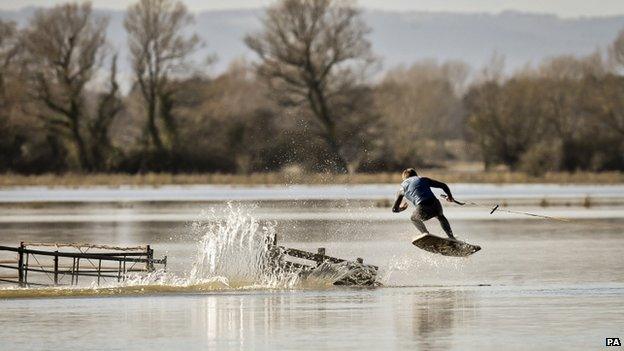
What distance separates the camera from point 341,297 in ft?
84.8

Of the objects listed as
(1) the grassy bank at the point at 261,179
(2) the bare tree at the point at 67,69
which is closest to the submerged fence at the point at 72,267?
(1) the grassy bank at the point at 261,179

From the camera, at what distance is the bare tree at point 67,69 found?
81000mm

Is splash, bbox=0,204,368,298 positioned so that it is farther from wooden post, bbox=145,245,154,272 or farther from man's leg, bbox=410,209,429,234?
man's leg, bbox=410,209,429,234

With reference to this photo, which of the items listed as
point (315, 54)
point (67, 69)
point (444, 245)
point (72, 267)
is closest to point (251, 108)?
point (315, 54)

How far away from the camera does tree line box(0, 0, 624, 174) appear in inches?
3172

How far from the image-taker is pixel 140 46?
287 ft

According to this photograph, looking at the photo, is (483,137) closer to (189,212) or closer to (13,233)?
(189,212)

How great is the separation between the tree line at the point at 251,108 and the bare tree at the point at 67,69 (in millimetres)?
86

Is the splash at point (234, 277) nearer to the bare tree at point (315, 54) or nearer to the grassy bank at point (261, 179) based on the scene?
the grassy bank at point (261, 179)

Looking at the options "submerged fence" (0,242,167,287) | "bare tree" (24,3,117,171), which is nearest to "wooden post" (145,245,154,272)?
"submerged fence" (0,242,167,287)

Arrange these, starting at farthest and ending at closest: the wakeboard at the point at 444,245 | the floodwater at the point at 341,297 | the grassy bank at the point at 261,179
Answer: the grassy bank at the point at 261,179, the wakeboard at the point at 444,245, the floodwater at the point at 341,297

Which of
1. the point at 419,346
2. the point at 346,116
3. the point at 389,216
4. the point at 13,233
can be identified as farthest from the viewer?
the point at 346,116

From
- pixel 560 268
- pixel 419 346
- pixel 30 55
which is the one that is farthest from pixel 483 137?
pixel 419 346

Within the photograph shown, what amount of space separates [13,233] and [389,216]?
651 inches
